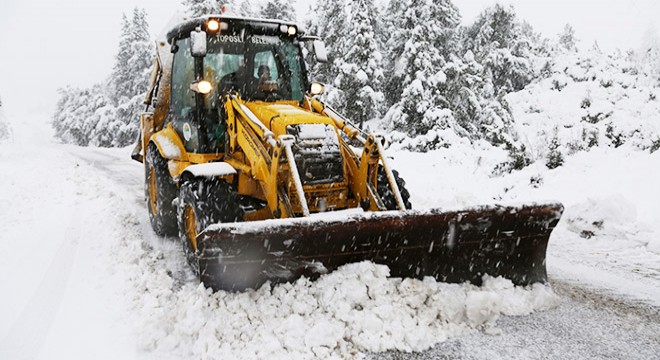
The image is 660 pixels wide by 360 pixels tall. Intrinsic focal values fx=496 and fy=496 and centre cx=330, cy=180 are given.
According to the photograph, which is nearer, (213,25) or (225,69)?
(213,25)

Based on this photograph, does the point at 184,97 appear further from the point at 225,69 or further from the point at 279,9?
the point at 279,9

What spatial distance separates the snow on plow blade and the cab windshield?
218cm

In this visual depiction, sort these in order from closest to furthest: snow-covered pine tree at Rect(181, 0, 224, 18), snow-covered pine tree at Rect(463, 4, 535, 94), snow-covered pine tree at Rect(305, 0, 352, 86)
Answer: snow-covered pine tree at Rect(305, 0, 352, 86)
snow-covered pine tree at Rect(181, 0, 224, 18)
snow-covered pine tree at Rect(463, 4, 535, 94)

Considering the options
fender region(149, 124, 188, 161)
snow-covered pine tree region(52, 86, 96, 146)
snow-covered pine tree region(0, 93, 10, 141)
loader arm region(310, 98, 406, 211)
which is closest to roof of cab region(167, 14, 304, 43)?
fender region(149, 124, 188, 161)

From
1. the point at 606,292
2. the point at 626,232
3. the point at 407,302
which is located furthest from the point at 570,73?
the point at 407,302

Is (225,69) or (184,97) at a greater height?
(225,69)

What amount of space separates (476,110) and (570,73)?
736 cm

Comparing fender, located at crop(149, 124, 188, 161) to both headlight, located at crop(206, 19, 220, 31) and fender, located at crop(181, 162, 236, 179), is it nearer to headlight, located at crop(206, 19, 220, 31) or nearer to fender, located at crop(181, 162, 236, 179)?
fender, located at crop(181, 162, 236, 179)

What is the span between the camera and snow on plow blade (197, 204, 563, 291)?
140 inches

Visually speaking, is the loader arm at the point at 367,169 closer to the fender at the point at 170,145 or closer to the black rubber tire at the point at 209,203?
the black rubber tire at the point at 209,203

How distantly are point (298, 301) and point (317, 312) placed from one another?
166 mm

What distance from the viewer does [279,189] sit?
4.39m

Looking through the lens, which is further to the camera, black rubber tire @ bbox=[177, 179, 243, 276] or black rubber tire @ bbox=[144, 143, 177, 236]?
black rubber tire @ bbox=[144, 143, 177, 236]

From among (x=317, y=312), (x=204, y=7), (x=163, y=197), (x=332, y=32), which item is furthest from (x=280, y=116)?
(x=204, y=7)
